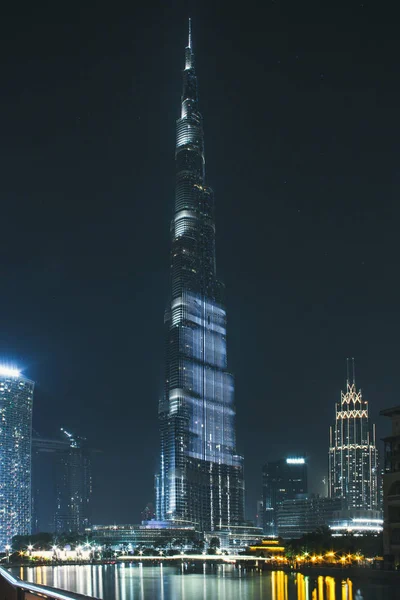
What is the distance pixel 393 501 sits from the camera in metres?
94.4

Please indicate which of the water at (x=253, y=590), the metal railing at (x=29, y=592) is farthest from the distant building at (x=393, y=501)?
the metal railing at (x=29, y=592)

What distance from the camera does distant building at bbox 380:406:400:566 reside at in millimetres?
94125

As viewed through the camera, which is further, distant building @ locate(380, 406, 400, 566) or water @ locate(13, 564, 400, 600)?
distant building @ locate(380, 406, 400, 566)

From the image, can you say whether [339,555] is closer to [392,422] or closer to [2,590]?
[392,422]

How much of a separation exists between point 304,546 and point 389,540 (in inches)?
1834

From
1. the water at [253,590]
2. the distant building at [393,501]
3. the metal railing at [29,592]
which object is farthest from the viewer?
the distant building at [393,501]

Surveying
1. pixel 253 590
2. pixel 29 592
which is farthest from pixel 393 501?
pixel 29 592

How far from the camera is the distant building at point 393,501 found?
94.1 meters

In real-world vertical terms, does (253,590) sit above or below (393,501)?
below

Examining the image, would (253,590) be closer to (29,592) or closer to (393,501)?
(393,501)

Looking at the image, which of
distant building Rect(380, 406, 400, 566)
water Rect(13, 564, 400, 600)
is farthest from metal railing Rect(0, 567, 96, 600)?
distant building Rect(380, 406, 400, 566)

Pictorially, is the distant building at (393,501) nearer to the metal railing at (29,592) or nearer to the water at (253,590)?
the water at (253,590)

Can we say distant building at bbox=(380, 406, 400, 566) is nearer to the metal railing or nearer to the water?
the water

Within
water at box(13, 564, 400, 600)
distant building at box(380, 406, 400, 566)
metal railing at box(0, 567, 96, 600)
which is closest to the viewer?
metal railing at box(0, 567, 96, 600)
